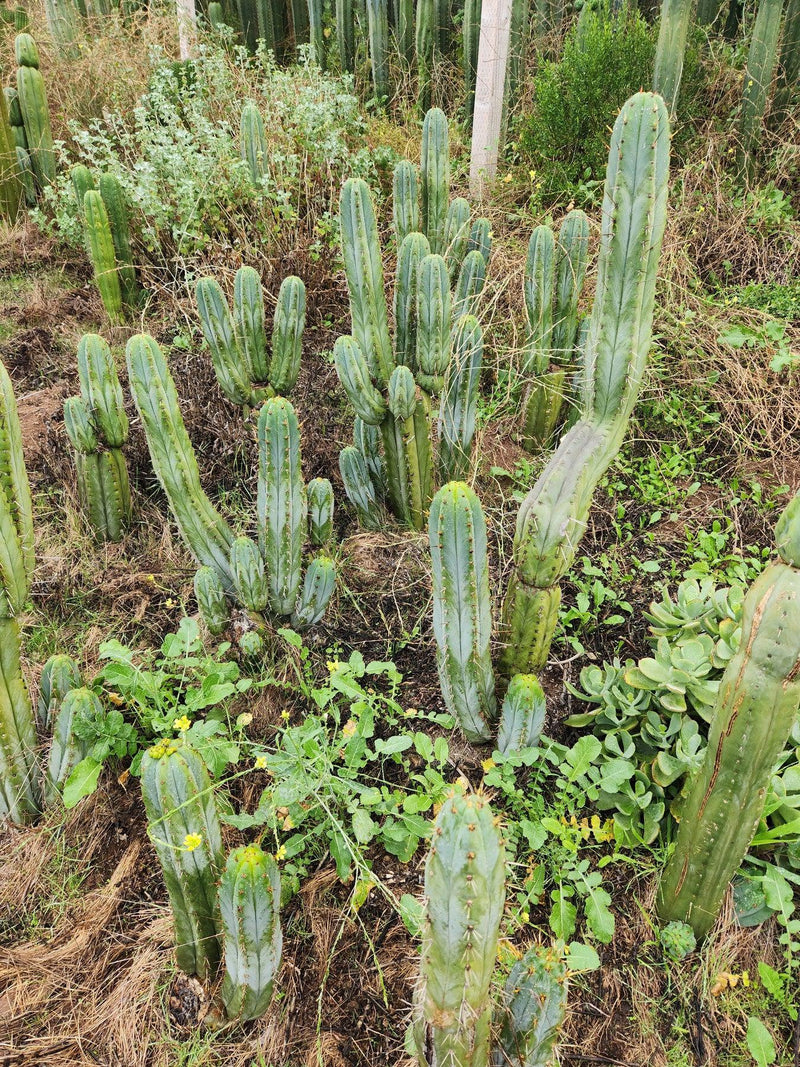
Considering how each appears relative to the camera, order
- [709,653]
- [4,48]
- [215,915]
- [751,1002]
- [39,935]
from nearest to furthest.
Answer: [215,915] < [751,1002] < [39,935] < [709,653] < [4,48]

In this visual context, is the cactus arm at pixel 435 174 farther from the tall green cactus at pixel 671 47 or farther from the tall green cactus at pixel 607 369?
the tall green cactus at pixel 607 369

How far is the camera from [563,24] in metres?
5.41

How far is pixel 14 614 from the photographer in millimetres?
2162

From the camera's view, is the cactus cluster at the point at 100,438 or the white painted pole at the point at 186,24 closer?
the cactus cluster at the point at 100,438

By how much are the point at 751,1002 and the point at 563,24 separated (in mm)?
6011

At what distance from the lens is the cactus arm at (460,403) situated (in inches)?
121

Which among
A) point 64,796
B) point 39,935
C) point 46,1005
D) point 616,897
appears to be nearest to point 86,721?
point 64,796

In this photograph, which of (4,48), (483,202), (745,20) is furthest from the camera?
(4,48)

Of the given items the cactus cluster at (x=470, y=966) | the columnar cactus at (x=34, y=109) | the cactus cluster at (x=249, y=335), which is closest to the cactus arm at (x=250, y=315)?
the cactus cluster at (x=249, y=335)

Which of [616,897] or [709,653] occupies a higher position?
[709,653]

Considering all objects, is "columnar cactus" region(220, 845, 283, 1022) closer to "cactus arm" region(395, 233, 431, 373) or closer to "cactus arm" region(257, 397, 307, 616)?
"cactus arm" region(257, 397, 307, 616)

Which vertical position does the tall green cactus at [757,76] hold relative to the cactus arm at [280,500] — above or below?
above

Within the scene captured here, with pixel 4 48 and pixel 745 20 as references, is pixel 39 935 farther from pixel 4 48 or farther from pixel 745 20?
pixel 4 48

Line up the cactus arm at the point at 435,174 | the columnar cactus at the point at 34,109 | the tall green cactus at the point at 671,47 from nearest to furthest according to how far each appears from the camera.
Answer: the cactus arm at the point at 435,174 < the tall green cactus at the point at 671,47 < the columnar cactus at the point at 34,109
